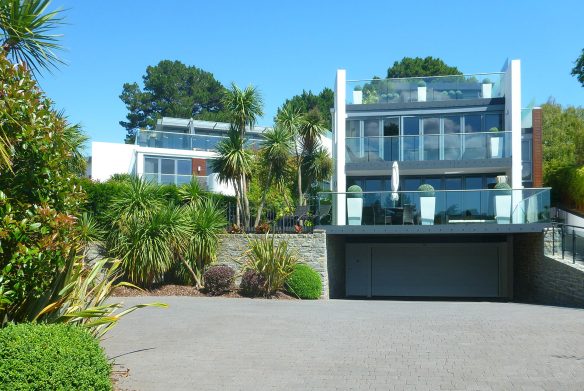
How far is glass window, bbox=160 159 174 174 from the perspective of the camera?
40.2 meters

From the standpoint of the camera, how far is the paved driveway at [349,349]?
8383 mm

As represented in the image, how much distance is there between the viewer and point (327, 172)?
2762 cm

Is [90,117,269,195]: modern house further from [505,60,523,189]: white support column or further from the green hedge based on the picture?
the green hedge

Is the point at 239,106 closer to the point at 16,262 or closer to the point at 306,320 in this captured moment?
the point at 306,320

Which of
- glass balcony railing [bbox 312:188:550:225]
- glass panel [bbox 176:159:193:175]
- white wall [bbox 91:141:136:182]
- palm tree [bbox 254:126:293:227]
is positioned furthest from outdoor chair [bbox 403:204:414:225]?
white wall [bbox 91:141:136:182]

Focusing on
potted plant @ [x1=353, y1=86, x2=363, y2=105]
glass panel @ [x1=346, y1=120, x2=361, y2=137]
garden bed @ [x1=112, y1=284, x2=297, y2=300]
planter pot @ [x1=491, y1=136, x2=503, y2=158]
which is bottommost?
garden bed @ [x1=112, y1=284, x2=297, y2=300]

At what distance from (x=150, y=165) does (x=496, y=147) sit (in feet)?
71.1

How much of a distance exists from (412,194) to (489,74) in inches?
389

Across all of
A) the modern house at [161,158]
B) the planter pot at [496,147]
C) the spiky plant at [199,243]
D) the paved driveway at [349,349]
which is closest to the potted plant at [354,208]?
the spiky plant at [199,243]

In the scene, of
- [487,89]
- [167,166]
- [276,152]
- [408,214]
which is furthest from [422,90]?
[167,166]

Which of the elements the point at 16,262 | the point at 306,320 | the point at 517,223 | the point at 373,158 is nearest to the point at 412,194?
the point at 517,223

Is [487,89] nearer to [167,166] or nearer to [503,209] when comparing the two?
[503,209]

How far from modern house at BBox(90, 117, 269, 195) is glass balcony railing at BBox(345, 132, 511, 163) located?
533 inches

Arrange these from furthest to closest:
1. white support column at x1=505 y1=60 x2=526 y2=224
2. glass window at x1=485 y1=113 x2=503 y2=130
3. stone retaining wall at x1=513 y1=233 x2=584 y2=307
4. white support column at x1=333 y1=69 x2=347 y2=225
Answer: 1. glass window at x1=485 y1=113 x2=503 y2=130
2. white support column at x1=333 y1=69 x2=347 y2=225
3. white support column at x1=505 y1=60 x2=526 y2=224
4. stone retaining wall at x1=513 y1=233 x2=584 y2=307
